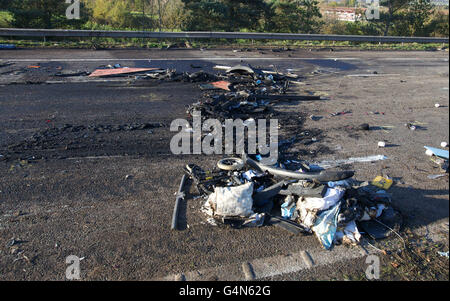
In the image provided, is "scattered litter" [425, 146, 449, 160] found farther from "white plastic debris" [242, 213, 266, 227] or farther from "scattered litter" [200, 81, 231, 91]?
"scattered litter" [200, 81, 231, 91]

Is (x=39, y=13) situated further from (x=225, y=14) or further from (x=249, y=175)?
(x=249, y=175)

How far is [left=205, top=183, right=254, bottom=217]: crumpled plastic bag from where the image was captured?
429 cm

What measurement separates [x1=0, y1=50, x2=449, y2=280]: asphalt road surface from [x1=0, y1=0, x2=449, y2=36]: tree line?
11.9 m

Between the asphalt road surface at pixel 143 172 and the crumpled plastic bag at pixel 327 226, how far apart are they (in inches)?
4.0

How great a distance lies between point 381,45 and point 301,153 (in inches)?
821

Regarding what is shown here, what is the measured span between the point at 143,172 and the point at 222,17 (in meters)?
22.2

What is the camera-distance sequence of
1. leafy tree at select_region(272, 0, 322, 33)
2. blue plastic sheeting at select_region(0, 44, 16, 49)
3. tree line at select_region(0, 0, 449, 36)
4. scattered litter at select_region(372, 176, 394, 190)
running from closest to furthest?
1. scattered litter at select_region(372, 176, 394, 190)
2. blue plastic sheeting at select_region(0, 44, 16, 49)
3. tree line at select_region(0, 0, 449, 36)
4. leafy tree at select_region(272, 0, 322, 33)

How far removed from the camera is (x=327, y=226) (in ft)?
13.4

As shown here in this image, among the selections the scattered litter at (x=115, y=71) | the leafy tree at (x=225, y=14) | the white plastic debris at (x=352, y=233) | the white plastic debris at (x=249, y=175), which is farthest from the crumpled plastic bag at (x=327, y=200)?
the leafy tree at (x=225, y=14)

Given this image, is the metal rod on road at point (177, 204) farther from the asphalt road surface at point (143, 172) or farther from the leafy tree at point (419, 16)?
the leafy tree at point (419, 16)

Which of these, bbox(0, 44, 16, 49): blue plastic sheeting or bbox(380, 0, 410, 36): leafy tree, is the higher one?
bbox(380, 0, 410, 36): leafy tree

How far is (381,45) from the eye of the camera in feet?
77.5

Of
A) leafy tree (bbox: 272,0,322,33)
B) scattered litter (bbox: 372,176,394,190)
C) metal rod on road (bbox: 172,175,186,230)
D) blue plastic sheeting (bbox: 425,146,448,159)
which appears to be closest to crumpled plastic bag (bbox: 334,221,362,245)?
scattered litter (bbox: 372,176,394,190)

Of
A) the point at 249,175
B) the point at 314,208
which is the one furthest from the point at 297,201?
the point at 249,175
